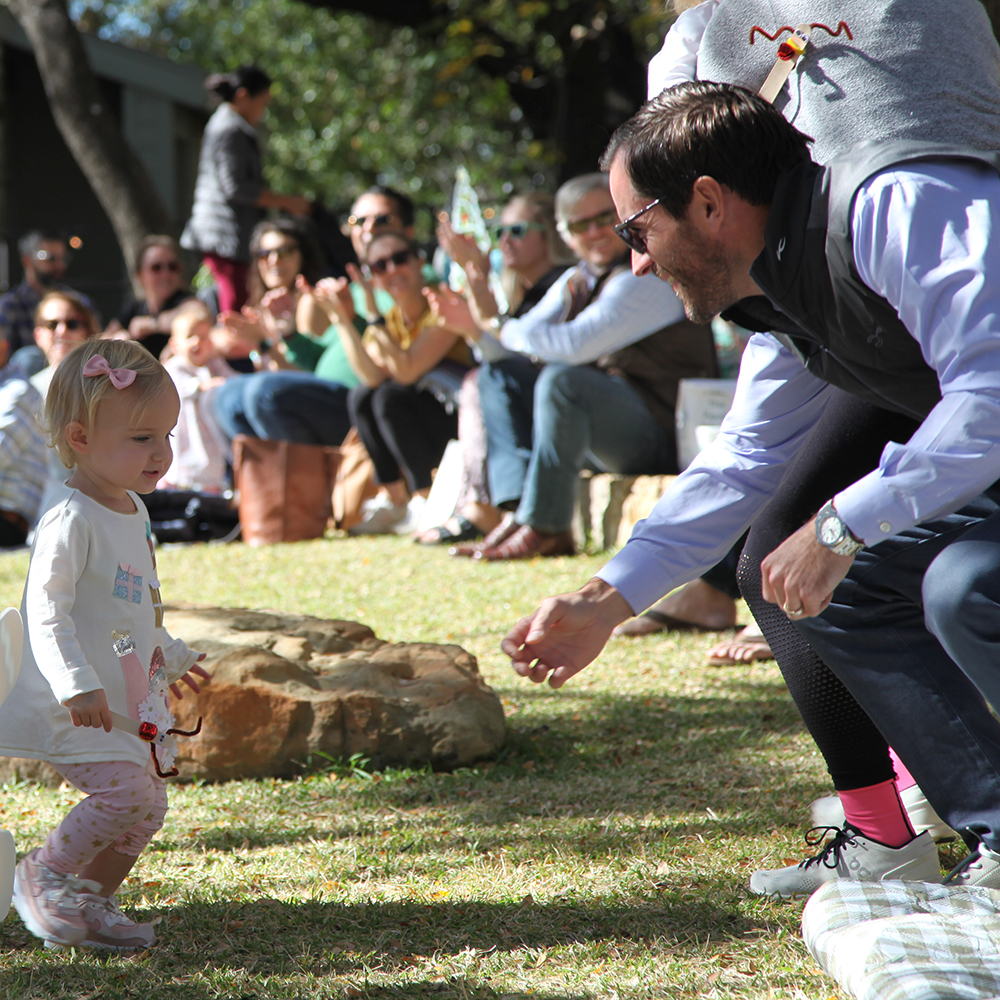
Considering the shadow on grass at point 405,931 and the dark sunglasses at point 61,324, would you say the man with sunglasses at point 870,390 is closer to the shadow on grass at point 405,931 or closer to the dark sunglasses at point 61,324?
the shadow on grass at point 405,931

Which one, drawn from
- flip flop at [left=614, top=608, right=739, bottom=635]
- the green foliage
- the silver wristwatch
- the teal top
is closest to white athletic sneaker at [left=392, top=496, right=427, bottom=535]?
the teal top

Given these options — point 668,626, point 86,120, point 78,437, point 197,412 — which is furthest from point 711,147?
point 86,120

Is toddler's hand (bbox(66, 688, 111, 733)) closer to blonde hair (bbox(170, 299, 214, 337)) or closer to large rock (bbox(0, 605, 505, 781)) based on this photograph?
large rock (bbox(0, 605, 505, 781))

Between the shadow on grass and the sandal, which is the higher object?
the shadow on grass

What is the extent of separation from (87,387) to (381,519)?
512 cm

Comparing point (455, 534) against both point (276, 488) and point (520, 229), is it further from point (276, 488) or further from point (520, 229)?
point (520, 229)

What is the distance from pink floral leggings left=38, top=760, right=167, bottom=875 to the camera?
212 cm

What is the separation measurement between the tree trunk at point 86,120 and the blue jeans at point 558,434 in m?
6.54

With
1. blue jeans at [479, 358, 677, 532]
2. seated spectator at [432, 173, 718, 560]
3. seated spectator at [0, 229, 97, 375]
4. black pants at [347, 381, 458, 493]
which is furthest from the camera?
seated spectator at [0, 229, 97, 375]

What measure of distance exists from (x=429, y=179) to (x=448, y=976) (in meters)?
24.8

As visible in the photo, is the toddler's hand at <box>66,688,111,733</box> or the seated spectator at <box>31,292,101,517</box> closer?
the toddler's hand at <box>66,688,111,733</box>

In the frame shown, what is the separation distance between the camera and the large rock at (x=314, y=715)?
3.02 meters

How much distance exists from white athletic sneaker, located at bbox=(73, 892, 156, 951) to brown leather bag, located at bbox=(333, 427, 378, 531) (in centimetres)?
528

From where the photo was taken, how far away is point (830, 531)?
5.63 feet
